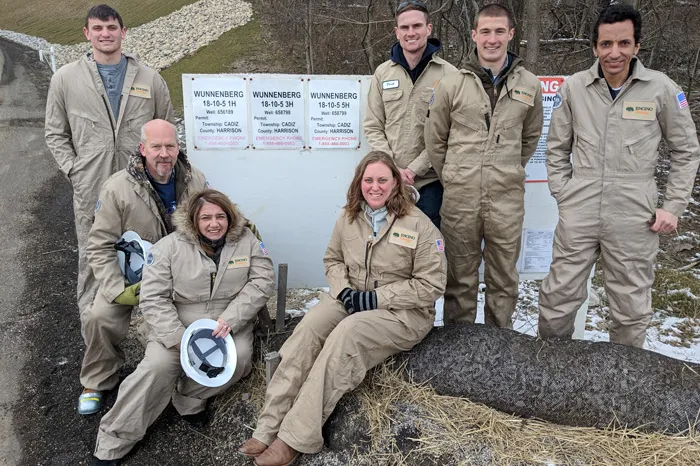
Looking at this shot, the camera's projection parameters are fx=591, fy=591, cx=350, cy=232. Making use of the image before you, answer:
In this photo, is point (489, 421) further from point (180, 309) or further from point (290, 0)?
point (290, 0)

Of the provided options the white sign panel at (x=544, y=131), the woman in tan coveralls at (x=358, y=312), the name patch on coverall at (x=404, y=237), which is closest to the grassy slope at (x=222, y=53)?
the white sign panel at (x=544, y=131)

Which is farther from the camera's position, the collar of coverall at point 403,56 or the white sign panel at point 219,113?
the white sign panel at point 219,113

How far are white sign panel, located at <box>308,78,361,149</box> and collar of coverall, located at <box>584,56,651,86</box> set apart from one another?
1764mm

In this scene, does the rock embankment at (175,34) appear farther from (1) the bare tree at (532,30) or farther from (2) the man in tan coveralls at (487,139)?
(2) the man in tan coveralls at (487,139)

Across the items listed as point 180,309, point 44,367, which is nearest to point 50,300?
point 44,367

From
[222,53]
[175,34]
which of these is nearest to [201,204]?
[222,53]

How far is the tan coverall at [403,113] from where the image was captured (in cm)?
396

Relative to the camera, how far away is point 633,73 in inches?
130

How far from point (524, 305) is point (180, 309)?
3.54 m

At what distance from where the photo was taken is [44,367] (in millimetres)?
4281

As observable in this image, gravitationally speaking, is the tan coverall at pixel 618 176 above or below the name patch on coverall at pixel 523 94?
below

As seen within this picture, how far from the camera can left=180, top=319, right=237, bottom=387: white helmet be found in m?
3.46

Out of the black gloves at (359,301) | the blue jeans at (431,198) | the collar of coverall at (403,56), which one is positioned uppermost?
the collar of coverall at (403,56)

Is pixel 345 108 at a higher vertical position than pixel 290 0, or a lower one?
lower
